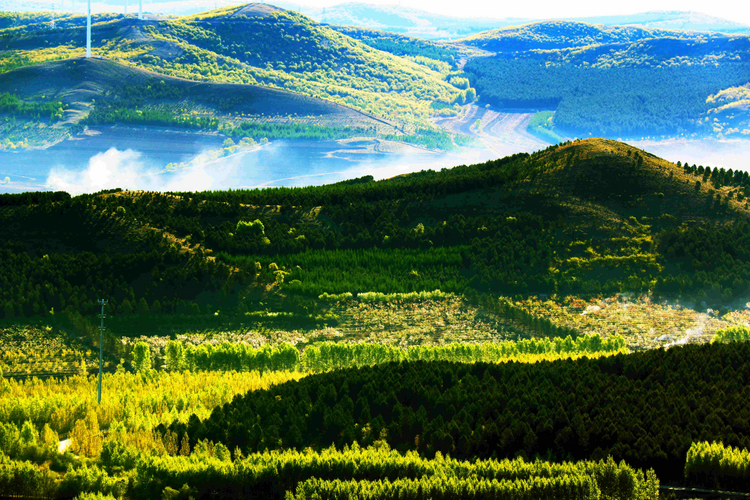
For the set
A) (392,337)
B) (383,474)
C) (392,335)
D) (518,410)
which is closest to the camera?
(383,474)

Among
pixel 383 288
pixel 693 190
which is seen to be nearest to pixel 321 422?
pixel 383 288

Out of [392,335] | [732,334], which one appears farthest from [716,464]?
[732,334]

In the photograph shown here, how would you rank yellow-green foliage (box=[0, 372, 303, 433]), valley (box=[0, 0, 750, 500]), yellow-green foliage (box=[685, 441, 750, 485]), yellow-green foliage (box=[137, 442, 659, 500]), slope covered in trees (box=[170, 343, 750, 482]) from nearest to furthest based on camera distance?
yellow-green foliage (box=[137, 442, 659, 500]), yellow-green foliage (box=[685, 441, 750, 485]), valley (box=[0, 0, 750, 500]), slope covered in trees (box=[170, 343, 750, 482]), yellow-green foliage (box=[0, 372, 303, 433])

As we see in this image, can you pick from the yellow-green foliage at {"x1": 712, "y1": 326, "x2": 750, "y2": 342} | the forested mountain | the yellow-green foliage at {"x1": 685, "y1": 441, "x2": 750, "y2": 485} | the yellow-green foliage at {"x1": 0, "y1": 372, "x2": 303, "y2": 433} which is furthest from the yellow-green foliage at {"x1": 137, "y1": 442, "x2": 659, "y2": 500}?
the yellow-green foliage at {"x1": 712, "y1": 326, "x2": 750, "y2": 342}

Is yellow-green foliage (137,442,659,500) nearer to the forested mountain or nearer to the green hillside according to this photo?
the green hillside

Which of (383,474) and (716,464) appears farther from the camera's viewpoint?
(383,474)

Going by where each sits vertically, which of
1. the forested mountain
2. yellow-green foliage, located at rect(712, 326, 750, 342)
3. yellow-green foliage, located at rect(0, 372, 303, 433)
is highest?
the forested mountain

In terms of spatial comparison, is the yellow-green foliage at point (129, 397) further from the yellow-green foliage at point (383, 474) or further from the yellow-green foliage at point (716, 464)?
the yellow-green foliage at point (716, 464)

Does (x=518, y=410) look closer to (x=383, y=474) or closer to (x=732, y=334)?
(x=383, y=474)

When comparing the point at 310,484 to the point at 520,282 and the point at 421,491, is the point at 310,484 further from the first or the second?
the point at 520,282
